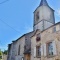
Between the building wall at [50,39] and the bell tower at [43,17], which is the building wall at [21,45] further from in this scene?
the building wall at [50,39]

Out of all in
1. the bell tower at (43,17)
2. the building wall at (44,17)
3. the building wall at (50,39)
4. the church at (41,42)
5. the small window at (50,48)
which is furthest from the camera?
the building wall at (44,17)

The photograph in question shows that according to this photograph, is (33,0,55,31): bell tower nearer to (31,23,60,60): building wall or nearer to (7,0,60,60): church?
(7,0,60,60): church

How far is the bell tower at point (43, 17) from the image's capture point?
76.0 feet

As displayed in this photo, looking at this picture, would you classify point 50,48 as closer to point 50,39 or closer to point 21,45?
point 50,39

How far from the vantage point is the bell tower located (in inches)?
912

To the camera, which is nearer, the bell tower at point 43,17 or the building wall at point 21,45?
the building wall at point 21,45

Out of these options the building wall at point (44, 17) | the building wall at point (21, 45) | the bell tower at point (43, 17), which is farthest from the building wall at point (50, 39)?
the building wall at point (44, 17)

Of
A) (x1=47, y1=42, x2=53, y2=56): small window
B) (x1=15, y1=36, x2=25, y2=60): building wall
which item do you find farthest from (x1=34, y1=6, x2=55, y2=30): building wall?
(x1=47, y1=42, x2=53, y2=56): small window

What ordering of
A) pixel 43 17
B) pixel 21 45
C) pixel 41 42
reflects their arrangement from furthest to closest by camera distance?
pixel 43 17 → pixel 21 45 → pixel 41 42

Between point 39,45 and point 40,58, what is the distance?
71.9 inches

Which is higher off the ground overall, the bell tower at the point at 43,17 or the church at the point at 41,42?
the bell tower at the point at 43,17

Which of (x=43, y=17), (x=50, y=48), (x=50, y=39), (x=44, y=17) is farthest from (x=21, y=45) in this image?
(x=50, y=39)

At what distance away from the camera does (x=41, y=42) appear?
16.7m

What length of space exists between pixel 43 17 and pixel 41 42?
790cm
